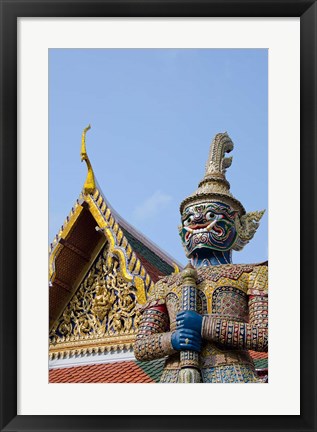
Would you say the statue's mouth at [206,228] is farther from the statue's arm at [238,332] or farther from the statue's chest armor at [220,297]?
the statue's arm at [238,332]

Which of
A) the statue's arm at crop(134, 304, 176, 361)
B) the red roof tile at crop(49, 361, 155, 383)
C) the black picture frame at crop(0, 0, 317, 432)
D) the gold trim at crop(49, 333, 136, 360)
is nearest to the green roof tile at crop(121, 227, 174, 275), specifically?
the gold trim at crop(49, 333, 136, 360)

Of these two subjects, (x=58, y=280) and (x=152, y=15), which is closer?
(x=152, y=15)

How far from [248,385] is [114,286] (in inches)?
125

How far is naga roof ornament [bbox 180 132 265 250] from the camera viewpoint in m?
9.14

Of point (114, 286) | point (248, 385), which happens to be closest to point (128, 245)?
point (114, 286)

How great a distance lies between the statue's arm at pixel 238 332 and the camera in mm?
8219

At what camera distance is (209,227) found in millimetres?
9023

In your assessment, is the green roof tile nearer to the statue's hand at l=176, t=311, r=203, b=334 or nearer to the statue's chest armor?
the statue's chest armor

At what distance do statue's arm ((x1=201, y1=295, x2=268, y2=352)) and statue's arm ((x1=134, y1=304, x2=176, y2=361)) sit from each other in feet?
0.98

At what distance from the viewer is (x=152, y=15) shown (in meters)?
7.17
